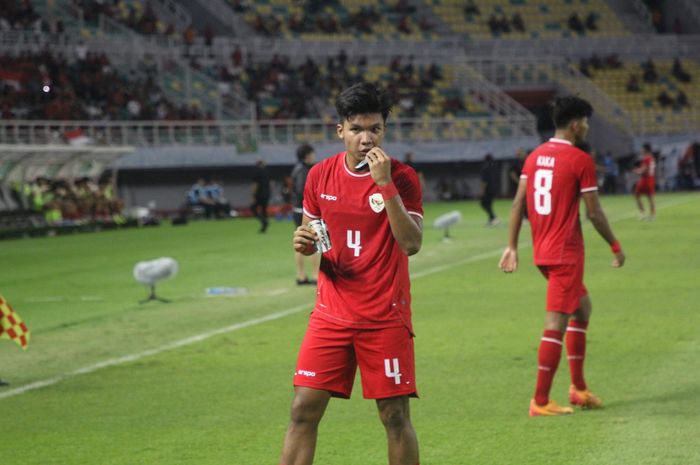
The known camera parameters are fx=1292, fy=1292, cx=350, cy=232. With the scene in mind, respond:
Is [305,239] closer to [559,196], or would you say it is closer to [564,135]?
[559,196]

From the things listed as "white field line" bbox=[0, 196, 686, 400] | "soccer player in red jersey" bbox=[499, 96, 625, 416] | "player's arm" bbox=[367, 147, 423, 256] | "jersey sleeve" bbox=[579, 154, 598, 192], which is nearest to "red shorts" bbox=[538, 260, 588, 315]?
"soccer player in red jersey" bbox=[499, 96, 625, 416]

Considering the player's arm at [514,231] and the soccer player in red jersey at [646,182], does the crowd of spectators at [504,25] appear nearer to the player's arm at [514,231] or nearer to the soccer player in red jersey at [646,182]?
the soccer player in red jersey at [646,182]

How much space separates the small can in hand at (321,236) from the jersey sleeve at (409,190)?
39cm

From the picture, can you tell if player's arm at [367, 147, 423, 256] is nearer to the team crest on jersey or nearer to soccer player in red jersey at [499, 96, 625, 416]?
the team crest on jersey

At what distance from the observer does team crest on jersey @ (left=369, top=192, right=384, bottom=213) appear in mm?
5910

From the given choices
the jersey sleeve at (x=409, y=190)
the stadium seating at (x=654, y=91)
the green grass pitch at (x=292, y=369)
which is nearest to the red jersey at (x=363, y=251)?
the jersey sleeve at (x=409, y=190)

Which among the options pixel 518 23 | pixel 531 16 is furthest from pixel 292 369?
pixel 531 16

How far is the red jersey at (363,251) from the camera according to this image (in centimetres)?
597

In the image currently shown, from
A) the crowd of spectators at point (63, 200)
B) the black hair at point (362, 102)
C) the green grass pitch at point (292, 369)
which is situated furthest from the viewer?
the crowd of spectators at point (63, 200)

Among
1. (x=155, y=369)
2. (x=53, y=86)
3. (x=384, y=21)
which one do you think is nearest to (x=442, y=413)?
(x=155, y=369)

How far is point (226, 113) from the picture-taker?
55375 mm

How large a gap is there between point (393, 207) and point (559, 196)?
3.81m

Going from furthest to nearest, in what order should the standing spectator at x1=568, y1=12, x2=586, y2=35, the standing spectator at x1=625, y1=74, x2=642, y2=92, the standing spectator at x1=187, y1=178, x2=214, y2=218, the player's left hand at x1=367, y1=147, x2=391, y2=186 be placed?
1. the standing spectator at x1=568, y1=12, x2=586, y2=35
2. the standing spectator at x1=625, y1=74, x2=642, y2=92
3. the standing spectator at x1=187, y1=178, x2=214, y2=218
4. the player's left hand at x1=367, y1=147, x2=391, y2=186

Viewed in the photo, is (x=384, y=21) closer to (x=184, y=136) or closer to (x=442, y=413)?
(x=184, y=136)
